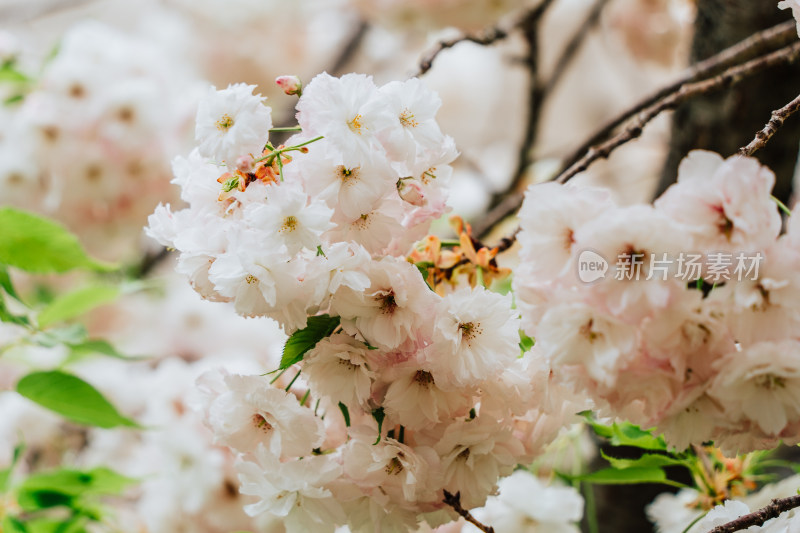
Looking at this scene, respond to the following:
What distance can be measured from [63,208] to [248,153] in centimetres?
75

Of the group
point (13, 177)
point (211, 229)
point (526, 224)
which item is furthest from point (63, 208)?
point (526, 224)

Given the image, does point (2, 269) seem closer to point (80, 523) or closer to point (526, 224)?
point (80, 523)

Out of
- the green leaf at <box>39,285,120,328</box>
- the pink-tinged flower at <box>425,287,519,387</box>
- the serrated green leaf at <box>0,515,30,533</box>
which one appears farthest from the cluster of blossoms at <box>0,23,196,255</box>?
the pink-tinged flower at <box>425,287,519,387</box>

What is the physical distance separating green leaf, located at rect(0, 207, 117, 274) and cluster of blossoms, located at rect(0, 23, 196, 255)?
0.42 m

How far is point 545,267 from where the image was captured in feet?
1.02

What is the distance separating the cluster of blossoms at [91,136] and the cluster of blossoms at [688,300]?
0.78 meters

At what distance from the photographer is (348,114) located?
1.08 ft

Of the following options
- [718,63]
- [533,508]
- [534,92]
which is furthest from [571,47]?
[533,508]

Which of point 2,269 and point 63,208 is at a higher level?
point 63,208

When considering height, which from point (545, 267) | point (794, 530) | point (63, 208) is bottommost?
point (794, 530)

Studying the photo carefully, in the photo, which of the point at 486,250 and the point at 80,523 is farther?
the point at 80,523

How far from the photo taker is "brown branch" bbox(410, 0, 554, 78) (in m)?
0.46

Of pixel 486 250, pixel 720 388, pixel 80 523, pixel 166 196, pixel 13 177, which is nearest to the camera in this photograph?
pixel 720 388

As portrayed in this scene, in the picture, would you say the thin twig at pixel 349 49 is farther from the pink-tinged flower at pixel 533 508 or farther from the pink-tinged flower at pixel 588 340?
the pink-tinged flower at pixel 588 340
